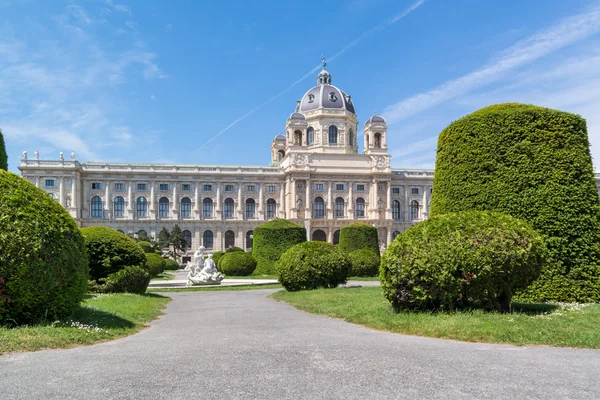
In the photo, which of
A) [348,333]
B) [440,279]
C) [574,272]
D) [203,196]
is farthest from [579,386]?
[203,196]

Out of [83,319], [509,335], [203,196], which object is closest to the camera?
[509,335]

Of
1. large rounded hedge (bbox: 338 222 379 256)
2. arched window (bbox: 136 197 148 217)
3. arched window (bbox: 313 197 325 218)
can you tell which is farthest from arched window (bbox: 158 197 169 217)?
large rounded hedge (bbox: 338 222 379 256)

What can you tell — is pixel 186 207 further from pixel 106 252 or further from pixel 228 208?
pixel 106 252

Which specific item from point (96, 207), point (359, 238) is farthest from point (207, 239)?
point (359, 238)

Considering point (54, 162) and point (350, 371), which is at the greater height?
point (54, 162)

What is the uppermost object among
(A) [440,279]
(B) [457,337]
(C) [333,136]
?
(C) [333,136]

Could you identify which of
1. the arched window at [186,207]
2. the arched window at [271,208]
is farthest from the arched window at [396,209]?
the arched window at [186,207]

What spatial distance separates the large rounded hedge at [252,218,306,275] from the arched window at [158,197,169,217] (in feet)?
115

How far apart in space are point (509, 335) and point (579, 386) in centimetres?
279

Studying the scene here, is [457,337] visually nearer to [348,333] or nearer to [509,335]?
[509,335]

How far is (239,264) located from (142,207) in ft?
120

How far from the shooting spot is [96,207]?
211 feet

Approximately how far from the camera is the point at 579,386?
4840 mm

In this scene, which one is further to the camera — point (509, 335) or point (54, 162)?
point (54, 162)
